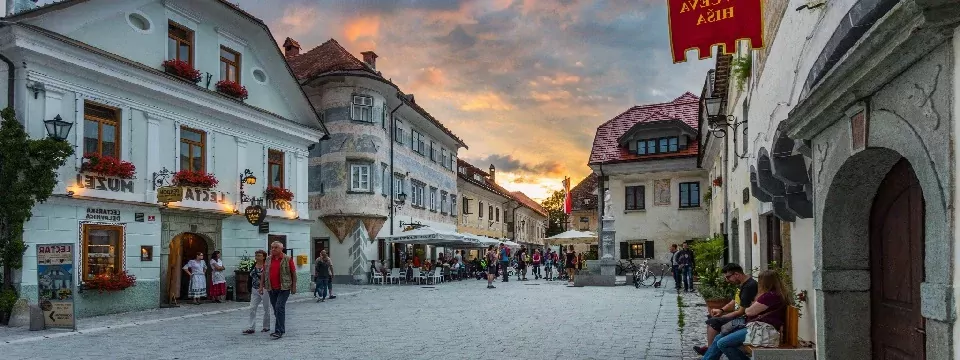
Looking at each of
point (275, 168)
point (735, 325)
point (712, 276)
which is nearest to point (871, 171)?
point (735, 325)

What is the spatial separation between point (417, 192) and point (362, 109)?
706cm

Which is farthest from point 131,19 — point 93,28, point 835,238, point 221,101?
point 835,238

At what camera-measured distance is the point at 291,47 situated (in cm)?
3534

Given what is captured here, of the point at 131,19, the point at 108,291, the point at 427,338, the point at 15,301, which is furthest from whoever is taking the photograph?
the point at 131,19

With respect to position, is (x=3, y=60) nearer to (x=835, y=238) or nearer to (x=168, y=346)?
(x=168, y=346)

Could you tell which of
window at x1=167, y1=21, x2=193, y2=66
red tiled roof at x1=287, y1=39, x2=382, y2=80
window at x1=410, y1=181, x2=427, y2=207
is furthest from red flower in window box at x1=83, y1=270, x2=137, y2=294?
window at x1=410, y1=181, x2=427, y2=207

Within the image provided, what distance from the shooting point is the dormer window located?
1367 inches

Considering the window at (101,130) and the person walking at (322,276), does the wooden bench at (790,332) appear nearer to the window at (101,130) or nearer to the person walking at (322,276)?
the window at (101,130)

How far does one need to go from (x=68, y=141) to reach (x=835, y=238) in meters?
14.4

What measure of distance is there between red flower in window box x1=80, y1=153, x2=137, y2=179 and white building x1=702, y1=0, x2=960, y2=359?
12892mm

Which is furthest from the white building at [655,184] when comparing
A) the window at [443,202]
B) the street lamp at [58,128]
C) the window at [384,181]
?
the street lamp at [58,128]

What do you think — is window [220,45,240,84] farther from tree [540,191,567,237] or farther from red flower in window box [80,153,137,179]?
tree [540,191,567,237]

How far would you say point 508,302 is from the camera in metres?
19.5

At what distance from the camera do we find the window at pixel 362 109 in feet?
99.0
